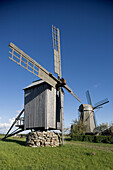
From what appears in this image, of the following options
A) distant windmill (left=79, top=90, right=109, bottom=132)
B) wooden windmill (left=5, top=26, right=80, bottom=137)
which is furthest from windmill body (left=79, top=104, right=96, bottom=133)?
wooden windmill (left=5, top=26, right=80, bottom=137)

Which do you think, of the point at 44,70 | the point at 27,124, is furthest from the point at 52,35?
the point at 27,124

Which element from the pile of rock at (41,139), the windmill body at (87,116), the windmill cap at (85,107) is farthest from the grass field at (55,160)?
the windmill cap at (85,107)

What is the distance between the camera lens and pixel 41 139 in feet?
42.8

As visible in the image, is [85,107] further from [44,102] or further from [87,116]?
[44,102]

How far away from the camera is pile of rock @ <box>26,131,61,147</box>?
12.8m

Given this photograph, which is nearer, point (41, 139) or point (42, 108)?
point (41, 139)

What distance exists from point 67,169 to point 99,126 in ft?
62.2

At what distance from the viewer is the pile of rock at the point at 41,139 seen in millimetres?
12826

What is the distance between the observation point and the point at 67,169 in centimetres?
820

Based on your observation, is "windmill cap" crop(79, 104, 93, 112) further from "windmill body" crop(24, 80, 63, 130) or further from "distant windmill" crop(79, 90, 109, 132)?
"windmill body" crop(24, 80, 63, 130)

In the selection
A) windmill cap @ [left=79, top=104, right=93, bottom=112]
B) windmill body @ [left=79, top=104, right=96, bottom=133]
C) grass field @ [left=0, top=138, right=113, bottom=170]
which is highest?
windmill cap @ [left=79, top=104, right=93, bottom=112]

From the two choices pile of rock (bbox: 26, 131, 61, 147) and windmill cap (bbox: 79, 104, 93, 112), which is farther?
windmill cap (bbox: 79, 104, 93, 112)

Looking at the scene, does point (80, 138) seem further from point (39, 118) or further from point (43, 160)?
point (43, 160)

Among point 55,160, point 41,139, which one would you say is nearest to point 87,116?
point 41,139
